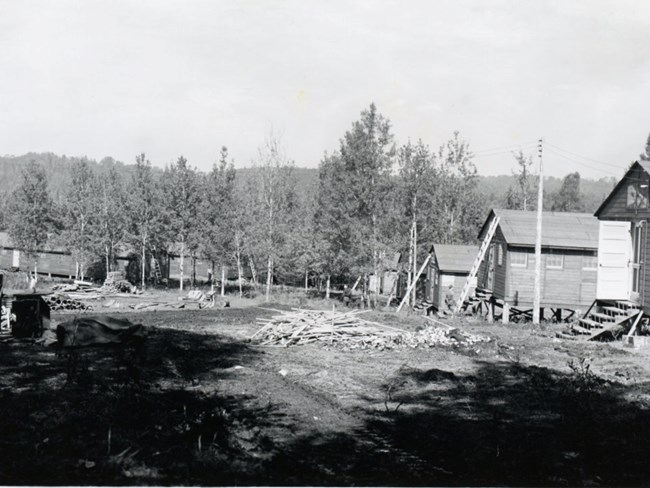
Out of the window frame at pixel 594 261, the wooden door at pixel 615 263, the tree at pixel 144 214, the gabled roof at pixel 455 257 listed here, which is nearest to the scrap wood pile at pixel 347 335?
the wooden door at pixel 615 263

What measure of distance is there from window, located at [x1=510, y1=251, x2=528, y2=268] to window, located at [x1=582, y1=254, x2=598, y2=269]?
8.64 ft

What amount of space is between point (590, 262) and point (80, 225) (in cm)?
4173

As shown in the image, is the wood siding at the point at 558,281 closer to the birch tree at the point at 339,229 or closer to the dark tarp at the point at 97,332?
the birch tree at the point at 339,229

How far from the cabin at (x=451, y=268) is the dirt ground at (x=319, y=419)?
2018cm

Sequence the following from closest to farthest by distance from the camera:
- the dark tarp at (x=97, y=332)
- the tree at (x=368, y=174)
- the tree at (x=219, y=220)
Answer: the dark tarp at (x=97, y=332) < the tree at (x=368, y=174) < the tree at (x=219, y=220)

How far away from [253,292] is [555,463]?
1698 inches

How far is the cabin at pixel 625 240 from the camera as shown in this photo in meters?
20.5

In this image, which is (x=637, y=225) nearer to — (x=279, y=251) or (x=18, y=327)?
(x=18, y=327)

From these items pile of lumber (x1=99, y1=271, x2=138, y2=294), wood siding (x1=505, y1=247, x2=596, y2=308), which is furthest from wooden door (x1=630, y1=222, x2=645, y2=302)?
pile of lumber (x1=99, y1=271, x2=138, y2=294)

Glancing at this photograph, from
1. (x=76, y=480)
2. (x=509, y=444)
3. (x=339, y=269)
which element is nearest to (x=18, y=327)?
(x=76, y=480)

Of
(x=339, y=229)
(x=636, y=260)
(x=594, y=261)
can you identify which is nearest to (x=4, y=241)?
(x=339, y=229)

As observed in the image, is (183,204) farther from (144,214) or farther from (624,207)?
(624,207)

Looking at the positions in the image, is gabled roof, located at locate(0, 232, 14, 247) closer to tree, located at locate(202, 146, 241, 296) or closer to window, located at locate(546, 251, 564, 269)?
tree, located at locate(202, 146, 241, 296)

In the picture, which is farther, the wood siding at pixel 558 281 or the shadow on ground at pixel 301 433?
the wood siding at pixel 558 281
